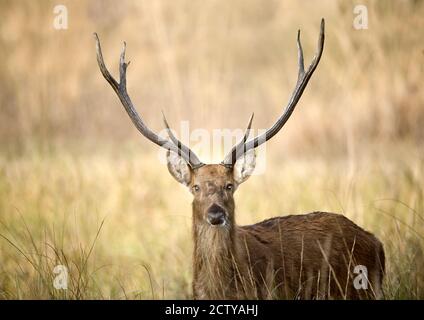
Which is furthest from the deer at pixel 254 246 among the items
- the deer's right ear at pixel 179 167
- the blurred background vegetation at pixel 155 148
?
the blurred background vegetation at pixel 155 148

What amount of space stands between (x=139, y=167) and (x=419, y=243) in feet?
17.6

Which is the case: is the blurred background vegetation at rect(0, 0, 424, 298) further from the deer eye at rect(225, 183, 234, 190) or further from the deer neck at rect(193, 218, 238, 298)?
the deer eye at rect(225, 183, 234, 190)

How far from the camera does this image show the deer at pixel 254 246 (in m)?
4.91

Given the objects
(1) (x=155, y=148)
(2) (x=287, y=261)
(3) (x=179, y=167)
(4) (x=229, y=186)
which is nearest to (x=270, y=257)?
(2) (x=287, y=261)

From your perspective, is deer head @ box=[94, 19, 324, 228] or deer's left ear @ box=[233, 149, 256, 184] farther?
deer's left ear @ box=[233, 149, 256, 184]

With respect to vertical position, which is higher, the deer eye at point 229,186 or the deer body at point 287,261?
the deer eye at point 229,186

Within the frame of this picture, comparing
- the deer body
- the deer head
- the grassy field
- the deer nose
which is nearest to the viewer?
the deer nose

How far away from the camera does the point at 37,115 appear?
11.6 meters

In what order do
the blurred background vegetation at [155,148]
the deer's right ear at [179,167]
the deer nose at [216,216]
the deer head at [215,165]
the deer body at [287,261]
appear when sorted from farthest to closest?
the blurred background vegetation at [155,148], the deer's right ear at [179,167], the deer head at [215,165], the deer body at [287,261], the deer nose at [216,216]

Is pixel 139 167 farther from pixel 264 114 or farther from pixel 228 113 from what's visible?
pixel 264 114

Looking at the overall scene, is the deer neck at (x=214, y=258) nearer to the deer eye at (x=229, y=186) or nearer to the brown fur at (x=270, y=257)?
the brown fur at (x=270, y=257)

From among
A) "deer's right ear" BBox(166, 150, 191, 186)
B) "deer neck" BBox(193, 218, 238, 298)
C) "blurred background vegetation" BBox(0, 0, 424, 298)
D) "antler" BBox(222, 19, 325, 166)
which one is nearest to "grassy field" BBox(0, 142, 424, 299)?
"blurred background vegetation" BBox(0, 0, 424, 298)

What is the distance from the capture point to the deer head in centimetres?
501
